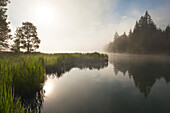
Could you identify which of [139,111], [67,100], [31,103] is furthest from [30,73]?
[139,111]

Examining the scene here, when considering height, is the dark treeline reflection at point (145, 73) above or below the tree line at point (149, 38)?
below

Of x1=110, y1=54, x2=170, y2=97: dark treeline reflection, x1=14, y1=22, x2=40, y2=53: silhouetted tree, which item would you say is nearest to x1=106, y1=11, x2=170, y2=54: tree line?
x1=110, y1=54, x2=170, y2=97: dark treeline reflection

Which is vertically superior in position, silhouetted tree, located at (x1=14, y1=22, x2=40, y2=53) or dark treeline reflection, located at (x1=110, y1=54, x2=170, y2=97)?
silhouetted tree, located at (x1=14, y1=22, x2=40, y2=53)

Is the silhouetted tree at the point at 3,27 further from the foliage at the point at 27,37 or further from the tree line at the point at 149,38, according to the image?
the tree line at the point at 149,38

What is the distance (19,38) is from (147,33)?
53046 mm

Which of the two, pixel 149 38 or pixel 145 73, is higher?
pixel 149 38

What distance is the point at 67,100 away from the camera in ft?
15.8

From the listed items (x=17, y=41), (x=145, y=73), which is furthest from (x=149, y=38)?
(x=17, y=41)

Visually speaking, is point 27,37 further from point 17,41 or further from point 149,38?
point 149,38

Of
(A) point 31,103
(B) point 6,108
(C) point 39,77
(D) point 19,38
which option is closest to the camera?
(B) point 6,108

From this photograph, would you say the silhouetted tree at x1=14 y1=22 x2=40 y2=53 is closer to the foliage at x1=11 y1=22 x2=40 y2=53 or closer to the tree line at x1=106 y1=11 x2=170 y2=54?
the foliage at x1=11 y1=22 x2=40 y2=53

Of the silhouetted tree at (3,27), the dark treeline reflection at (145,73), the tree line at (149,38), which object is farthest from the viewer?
the tree line at (149,38)

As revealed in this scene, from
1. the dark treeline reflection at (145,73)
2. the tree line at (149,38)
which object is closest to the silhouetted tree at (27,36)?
the dark treeline reflection at (145,73)

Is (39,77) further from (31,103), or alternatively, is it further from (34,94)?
(31,103)
